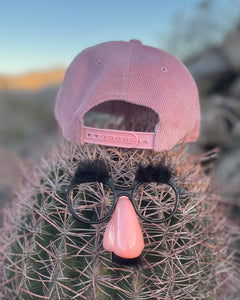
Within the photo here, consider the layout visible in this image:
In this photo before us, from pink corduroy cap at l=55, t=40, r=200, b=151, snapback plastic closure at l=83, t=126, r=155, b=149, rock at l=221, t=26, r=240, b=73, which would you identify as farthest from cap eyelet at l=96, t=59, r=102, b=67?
rock at l=221, t=26, r=240, b=73

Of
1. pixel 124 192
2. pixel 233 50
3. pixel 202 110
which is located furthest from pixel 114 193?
pixel 233 50

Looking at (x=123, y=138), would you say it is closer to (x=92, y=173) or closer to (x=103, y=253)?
(x=92, y=173)

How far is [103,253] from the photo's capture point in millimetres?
486

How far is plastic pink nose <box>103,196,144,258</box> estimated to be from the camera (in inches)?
17.3

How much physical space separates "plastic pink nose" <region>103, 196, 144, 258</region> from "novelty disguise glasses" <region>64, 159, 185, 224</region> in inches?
0.5

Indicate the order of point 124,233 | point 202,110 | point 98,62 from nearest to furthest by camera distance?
point 124,233 → point 98,62 → point 202,110

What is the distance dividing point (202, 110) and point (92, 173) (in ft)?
7.10

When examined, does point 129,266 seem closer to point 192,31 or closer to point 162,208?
point 162,208

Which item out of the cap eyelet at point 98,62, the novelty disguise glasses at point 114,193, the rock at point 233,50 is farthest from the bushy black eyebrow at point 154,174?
the rock at point 233,50

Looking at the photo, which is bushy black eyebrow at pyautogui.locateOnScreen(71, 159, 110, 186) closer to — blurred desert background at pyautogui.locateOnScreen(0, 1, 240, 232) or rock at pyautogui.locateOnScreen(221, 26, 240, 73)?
blurred desert background at pyautogui.locateOnScreen(0, 1, 240, 232)

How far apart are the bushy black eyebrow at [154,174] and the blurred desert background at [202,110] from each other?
36cm

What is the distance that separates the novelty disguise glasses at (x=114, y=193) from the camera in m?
0.46

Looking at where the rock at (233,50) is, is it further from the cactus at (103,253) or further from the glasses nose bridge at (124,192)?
the glasses nose bridge at (124,192)

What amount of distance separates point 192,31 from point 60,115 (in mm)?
4043
